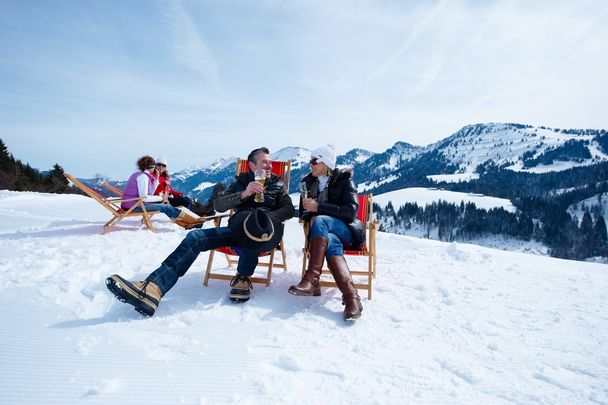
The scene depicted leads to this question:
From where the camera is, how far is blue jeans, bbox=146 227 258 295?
3.33 meters

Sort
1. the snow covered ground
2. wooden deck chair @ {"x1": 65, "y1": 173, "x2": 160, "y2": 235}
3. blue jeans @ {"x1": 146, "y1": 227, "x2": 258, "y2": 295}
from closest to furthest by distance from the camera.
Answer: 1. the snow covered ground
2. blue jeans @ {"x1": 146, "y1": 227, "x2": 258, "y2": 295}
3. wooden deck chair @ {"x1": 65, "y1": 173, "x2": 160, "y2": 235}

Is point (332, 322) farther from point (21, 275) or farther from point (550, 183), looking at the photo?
point (550, 183)

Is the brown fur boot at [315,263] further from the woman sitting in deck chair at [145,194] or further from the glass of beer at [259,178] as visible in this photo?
the woman sitting in deck chair at [145,194]

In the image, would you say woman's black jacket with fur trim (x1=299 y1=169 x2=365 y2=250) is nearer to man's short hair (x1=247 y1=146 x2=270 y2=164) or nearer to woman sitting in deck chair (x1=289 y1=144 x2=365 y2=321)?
woman sitting in deck chair (x1=289 y1=144 x2=365 y2=321)

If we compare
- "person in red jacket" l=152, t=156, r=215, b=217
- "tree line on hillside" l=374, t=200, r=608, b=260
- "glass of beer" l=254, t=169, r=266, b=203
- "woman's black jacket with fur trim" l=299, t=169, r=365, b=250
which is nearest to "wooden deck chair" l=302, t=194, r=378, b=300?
"woman's black jacket with fur trim" l=299, t=169, r=365, b=250

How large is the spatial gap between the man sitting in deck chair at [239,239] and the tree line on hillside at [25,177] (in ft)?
131

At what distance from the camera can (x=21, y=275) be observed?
400cm

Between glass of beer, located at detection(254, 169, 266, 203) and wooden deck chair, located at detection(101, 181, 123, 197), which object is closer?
glass of beer, located at detection(254, 169, 266, 203)

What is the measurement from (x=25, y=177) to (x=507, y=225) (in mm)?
130213

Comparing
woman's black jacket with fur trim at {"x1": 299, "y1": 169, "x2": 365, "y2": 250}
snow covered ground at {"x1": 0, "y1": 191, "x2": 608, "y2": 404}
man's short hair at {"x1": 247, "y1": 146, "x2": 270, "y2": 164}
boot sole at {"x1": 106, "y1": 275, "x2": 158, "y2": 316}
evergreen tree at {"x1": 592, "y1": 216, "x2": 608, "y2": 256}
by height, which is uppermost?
man's short hair at {"x1": 247, "y1": 146, "x2": 270, "y2": 164}

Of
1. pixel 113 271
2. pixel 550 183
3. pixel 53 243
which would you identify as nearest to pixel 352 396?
pixel 113 271

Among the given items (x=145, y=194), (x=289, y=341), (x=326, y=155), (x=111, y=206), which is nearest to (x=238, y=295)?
(x=289, y=341)

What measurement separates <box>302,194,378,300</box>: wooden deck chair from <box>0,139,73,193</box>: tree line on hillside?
39794 mm

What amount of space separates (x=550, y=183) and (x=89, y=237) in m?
229
